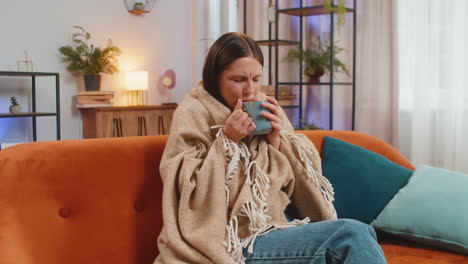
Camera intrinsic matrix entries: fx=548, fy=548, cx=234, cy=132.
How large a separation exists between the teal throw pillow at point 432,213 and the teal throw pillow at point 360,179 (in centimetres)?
4

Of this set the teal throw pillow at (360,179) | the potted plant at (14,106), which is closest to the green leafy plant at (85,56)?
the potted plant at (14,106)

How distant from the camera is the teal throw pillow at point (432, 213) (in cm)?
184

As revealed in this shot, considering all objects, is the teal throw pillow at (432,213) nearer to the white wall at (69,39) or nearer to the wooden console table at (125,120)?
the wooden console table at (125,120)

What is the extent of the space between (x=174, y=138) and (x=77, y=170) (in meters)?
0.29

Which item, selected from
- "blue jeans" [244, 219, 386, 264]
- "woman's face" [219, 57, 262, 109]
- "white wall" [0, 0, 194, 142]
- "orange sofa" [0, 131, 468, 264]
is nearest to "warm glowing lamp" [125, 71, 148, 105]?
"white wall" [0, 0, 194, 142]

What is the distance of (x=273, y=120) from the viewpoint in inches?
62.4

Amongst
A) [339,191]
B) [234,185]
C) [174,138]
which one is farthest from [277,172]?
[339,191]

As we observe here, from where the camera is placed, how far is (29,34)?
4.65 m

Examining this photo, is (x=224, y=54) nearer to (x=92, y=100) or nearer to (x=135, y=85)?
(x=92, y=100)

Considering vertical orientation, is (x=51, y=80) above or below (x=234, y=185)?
above

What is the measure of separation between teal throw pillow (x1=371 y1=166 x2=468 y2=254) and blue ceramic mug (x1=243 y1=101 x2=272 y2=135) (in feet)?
2.17

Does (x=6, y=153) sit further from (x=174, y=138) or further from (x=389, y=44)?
(x=389, y=44)

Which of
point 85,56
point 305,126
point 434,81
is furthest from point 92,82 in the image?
point 434,81

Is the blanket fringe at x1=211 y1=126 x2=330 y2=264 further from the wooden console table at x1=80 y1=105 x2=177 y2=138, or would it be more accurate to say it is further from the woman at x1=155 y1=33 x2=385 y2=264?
the wooden console table at x1=80 y1=105 x2=177 y2=138
